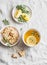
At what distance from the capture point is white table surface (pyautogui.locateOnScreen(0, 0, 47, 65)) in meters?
1.25

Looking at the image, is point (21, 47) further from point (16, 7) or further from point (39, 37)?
point (16, 7)

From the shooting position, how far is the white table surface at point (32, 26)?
125cm

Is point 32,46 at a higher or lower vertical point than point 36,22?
lower

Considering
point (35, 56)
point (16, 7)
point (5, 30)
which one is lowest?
point (35, 56)

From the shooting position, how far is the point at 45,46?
4.25 ft

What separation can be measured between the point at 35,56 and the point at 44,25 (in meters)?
0.18

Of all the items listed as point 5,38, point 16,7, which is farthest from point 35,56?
point 16,7

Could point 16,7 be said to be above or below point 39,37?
above

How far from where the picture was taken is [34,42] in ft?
4.13

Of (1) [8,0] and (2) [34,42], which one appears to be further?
(1) [8,0]

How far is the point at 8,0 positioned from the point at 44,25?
9.1 inches

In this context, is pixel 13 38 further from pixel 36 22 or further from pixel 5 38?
pixel 36 22

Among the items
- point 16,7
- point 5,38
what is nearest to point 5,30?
point 5,38

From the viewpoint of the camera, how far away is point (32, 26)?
1.32 m
